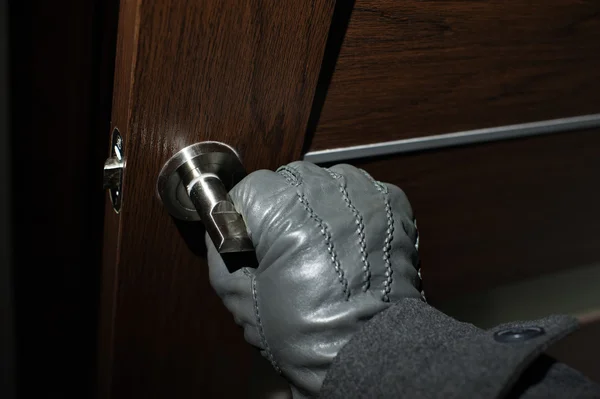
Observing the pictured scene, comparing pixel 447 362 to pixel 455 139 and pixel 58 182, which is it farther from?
pixel 58 182

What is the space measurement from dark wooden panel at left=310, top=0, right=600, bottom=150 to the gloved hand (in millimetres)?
91

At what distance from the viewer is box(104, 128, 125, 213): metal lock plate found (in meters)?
0.41

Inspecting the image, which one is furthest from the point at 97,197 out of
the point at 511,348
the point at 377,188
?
the point at 511,348

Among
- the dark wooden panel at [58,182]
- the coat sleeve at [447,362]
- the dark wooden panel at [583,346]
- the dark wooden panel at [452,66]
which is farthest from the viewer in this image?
the dark wooden panel at [583,346]

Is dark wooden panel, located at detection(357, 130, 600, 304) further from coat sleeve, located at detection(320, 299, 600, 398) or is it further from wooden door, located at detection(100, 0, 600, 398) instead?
coat sleeve, located at detection(320, 299, 600, 398)

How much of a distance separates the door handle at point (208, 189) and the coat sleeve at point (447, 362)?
0.10 m

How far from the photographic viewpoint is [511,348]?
12.6 inches

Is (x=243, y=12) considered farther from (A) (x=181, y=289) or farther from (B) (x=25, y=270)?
(B) (x=25, y=270)

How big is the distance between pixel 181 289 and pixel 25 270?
297 mm

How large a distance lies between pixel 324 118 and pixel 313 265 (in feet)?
0.48

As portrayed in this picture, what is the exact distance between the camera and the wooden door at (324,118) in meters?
0.38

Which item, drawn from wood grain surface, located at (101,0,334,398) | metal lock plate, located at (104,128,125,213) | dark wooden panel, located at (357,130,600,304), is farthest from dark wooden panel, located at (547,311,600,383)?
metal lock plate, located at (104,128,125,213)

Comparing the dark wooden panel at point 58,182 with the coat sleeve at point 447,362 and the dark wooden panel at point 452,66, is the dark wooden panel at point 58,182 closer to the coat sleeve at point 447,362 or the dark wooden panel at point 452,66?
the dark wooden panel at point 452,66

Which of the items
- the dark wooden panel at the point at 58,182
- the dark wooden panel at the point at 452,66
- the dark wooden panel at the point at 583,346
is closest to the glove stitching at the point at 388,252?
the dark wooden panel at the point at 452,66
